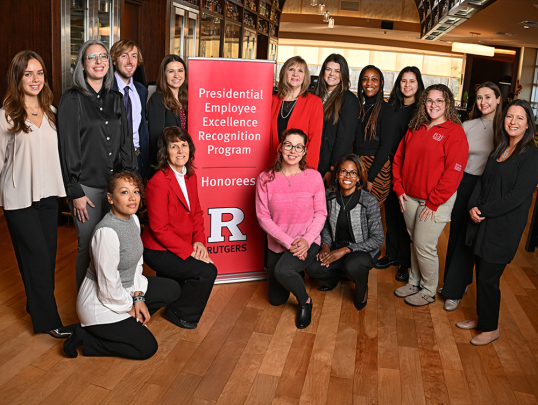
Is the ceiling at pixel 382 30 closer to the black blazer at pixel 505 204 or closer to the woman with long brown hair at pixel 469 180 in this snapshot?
the woman with long brown hair at pixel 469 180

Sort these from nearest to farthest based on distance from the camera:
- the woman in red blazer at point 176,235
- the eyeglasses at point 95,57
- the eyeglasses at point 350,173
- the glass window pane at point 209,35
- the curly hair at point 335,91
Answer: the eyeglasses at point 95,57 < the woman in red blazer at point 176,235 < the eyeglasses at point 350,173 < the curly hair at point 335,91 < the glass window pane at point 209,35

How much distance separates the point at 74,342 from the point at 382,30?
14.6 m

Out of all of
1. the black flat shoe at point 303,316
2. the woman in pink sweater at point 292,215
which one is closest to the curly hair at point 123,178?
the woman in pink sweater at point 292,215

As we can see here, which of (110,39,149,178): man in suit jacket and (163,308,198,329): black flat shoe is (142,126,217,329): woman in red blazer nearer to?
(163,308,198,329): black flat shoe

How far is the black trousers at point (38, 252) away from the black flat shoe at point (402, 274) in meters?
2.46

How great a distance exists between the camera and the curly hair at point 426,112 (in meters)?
3.28

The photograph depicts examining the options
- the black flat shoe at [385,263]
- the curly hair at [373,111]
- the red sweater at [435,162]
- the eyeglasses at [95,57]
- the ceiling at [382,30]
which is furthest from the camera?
the ceiling at [382,30]

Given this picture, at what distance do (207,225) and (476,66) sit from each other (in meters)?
19.1

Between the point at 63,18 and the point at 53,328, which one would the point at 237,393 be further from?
the point at 63,18

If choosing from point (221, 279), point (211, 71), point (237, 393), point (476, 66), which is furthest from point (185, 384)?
point (476, 66)

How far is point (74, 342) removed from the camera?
Answer: 2549mm

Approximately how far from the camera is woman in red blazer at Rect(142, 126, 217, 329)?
9.44ft

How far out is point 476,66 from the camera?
19.8 m

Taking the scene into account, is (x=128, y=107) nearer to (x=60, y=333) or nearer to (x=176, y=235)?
(x=176, y=235)
